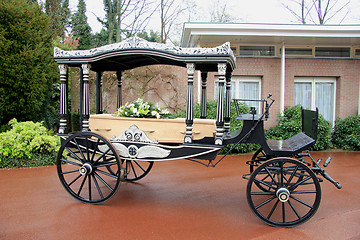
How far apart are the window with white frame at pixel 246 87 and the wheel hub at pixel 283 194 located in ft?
22.4

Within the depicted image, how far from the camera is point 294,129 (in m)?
8.51

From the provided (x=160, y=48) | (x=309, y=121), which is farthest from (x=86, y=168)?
(x=309, y=121)

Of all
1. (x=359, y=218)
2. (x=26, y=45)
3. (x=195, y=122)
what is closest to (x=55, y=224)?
(x=195, y=122)

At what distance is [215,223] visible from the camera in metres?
3.50

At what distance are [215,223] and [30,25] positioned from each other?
7.45 meters

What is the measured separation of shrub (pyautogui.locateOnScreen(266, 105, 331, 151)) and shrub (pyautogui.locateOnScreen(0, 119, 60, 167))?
6.68 m

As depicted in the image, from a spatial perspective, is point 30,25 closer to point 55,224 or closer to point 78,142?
point 78,142

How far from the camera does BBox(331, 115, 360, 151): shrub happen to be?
28.9ft

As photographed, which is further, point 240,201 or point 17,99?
point 17,99

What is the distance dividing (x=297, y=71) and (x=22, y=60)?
8.99m

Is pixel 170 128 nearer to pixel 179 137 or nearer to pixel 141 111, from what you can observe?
pixel 179 137

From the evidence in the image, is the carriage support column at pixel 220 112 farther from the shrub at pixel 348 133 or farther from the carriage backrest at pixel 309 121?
the shrub at pixel 348 133

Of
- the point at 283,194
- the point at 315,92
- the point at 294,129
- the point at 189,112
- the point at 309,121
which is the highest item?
the point at 315,92

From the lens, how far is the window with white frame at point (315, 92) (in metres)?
9.99
